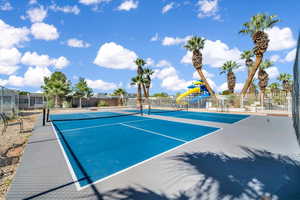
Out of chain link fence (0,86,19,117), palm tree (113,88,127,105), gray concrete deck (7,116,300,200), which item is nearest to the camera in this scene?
gray concrete deck (7,116,300,200)

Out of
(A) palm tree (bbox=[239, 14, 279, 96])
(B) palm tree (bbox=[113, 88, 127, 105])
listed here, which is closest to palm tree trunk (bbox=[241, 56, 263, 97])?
(A) palm tree (bbox=[239, 14, 279, 96])

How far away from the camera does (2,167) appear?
128 inches

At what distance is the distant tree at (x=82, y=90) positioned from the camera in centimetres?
2737

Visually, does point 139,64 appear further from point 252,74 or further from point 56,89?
point 252,74

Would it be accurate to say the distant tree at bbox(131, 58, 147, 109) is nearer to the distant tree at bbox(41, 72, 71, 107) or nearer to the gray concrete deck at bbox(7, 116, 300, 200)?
the distant tree at bbox(41, 72, 71, 107)

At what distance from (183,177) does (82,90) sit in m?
29.8

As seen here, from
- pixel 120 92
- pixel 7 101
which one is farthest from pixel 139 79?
pixel 7 101

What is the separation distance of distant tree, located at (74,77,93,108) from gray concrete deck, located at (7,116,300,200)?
25.7m

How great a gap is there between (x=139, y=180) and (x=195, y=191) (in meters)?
1.03

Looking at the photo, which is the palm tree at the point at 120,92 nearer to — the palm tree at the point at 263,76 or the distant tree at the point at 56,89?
the distant tree at the point at 56,89

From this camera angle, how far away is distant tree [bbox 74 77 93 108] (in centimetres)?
2737

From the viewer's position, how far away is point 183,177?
2.83 m

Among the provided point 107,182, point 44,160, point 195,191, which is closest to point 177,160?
point 195,191

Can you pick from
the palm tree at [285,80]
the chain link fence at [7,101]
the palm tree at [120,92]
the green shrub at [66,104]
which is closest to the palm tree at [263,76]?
the palm tree at [285,80]
